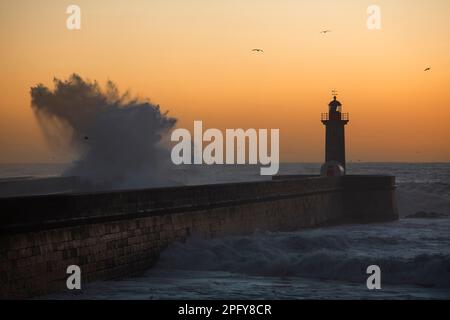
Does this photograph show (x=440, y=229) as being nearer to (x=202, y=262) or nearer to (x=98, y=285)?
(x=202, y=262)

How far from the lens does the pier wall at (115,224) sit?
11016mm

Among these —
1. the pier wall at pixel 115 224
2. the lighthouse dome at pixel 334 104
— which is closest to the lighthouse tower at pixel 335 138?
the lighthouse dome at pixel 334 104

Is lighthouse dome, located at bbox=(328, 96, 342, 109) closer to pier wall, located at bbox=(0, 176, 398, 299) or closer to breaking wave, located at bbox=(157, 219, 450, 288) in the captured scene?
pier wall, located at bbox=(0, 176, 398, 299)

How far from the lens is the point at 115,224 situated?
1354cm

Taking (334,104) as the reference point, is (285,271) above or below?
below

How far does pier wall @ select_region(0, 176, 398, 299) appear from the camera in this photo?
434 inches

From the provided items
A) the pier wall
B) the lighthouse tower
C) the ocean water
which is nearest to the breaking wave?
the ocean water

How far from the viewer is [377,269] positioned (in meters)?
14.4

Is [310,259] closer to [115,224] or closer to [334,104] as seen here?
[115,224]

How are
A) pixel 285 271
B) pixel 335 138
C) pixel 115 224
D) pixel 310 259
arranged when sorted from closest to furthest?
pixel 115 224
pixel 285 271
pixel 310 259
pixel 335 138

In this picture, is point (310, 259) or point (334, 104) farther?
point (334, 104)

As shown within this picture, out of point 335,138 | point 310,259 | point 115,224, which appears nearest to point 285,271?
point 310,259

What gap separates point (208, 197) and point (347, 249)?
3184 millimetres

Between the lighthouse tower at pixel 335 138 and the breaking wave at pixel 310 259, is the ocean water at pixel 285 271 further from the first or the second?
the lighthouse tower at pixel 335 138
